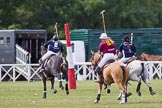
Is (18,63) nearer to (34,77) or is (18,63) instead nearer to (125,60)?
(34,77)

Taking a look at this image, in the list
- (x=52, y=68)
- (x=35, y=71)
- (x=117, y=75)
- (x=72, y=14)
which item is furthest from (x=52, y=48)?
(x=72, y=14)

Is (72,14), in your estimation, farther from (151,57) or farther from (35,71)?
(35,71)

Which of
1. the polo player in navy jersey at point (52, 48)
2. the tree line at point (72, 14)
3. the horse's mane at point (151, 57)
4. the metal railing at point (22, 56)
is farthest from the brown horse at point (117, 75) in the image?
the tree line at point (72, 14)

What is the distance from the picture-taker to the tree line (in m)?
64.6

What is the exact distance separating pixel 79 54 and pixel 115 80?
29.5 metres

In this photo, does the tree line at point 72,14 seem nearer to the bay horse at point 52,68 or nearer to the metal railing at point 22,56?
the metal railing at point 22,56

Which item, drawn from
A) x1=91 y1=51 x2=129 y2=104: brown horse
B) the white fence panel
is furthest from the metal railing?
x1=91 y1=51 x2=129 y2=104: brown horse

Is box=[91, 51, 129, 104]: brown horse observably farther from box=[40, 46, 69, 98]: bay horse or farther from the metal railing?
the metal railing

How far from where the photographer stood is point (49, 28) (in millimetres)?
64812

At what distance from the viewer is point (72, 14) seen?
65.9 metres

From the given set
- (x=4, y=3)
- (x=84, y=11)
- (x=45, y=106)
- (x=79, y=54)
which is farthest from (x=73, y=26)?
(x=45, y=106)

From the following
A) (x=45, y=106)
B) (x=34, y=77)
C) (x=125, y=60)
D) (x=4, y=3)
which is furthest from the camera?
(x=4, y=3)

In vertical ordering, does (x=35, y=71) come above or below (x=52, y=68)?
above

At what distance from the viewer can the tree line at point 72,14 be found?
212ft
